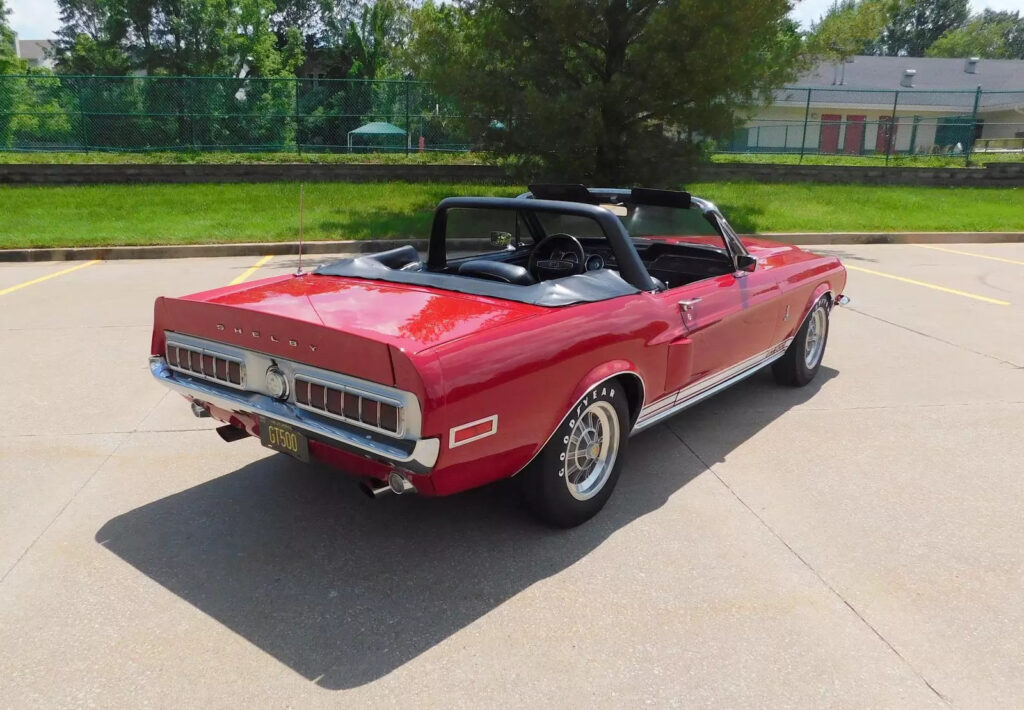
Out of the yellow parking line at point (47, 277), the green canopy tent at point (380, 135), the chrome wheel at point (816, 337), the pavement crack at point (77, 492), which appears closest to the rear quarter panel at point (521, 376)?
the pavement crack at point (77, 492)

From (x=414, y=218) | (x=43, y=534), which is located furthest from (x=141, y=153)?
(x=43, y=534)

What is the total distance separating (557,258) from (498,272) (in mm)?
538

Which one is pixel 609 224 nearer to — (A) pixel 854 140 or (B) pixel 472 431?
(B) pixel 472 431

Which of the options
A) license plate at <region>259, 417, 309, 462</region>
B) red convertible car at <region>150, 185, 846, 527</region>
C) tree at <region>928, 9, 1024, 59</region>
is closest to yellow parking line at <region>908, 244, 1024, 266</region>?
red convertible car at <region>150, 185, 846, 527</region>

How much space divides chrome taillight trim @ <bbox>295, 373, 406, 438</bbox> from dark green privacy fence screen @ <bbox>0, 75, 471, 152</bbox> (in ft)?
53.8

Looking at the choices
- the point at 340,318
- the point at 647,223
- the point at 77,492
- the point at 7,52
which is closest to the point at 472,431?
the point at 340,318

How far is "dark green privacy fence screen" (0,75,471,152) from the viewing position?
1817cm

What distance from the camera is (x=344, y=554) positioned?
10.6ft

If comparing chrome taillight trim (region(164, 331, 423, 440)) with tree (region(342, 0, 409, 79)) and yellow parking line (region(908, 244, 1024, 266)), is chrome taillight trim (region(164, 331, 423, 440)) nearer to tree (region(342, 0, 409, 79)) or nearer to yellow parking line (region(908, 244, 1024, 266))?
yellow parking line (region(908, 244, 1024, 266))

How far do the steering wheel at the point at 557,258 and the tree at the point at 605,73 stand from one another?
9511mm

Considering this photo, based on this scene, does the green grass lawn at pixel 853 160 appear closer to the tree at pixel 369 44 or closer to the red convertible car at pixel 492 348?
the red convertible car at pixel 492 348

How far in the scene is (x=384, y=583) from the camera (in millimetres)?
3037

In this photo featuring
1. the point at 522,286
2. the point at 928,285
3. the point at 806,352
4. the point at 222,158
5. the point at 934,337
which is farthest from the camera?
the point at 222,158

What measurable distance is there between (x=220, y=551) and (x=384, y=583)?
29.8 inches
